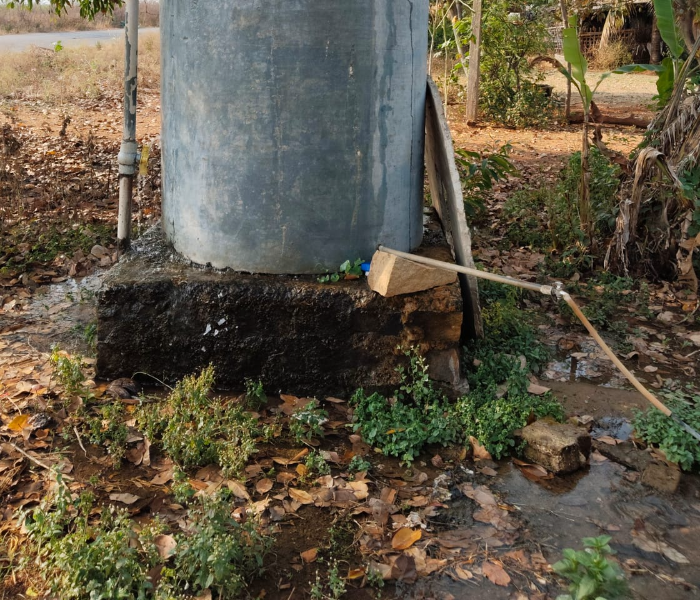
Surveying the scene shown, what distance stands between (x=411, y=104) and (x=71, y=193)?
4348 mm

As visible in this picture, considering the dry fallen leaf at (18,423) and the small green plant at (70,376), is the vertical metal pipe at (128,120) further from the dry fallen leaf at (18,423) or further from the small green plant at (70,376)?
the dry fallen leaf at (18,423)

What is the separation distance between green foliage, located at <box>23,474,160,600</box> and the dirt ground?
143 millimetres

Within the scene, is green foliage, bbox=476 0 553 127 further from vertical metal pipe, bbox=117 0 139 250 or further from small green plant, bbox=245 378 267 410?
small green plant, bbox=245 378 267 410

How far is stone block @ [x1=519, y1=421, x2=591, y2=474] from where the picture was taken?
11.0 ft

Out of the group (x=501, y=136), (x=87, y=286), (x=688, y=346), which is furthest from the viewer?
(x=501, y=136)

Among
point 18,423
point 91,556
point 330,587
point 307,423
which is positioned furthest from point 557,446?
point 18,423

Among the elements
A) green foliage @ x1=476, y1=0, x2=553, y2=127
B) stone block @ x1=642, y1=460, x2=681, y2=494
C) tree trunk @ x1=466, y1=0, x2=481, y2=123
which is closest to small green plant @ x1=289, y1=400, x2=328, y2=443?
stone block @ x1=642, y1=460, x2=681, y2=494

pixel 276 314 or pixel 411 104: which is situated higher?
pixel 411 104

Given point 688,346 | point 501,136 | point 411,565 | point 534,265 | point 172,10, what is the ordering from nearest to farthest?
point 411,565
point 172,10
point 688,346
point 534,265
point 501,136

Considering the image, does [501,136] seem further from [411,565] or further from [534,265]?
[411,565]

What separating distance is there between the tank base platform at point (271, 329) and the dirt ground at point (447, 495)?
0.22 meters

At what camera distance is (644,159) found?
5.52 metres

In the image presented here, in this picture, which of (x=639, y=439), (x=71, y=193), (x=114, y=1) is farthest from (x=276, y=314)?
(x=114, y=1)

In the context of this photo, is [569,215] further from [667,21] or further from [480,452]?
[480,452]
